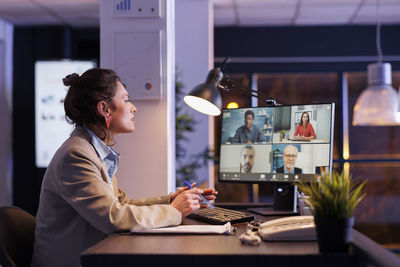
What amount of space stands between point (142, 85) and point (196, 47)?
216cm

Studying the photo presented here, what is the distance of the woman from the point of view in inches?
59.9

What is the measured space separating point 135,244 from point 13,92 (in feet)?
14.9

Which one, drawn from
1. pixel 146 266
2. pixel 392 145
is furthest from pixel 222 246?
pixel 392 145

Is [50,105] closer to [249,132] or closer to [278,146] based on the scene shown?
[249,132]

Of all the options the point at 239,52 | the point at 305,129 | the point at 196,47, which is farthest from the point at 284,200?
the point at 239,52

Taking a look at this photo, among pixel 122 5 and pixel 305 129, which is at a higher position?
pixel 122 5

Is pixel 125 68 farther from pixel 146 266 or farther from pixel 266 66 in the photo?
pixel 266 66

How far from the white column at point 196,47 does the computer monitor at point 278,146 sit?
2.52 meters

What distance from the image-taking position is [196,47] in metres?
4.75

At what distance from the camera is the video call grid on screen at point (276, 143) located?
197cm

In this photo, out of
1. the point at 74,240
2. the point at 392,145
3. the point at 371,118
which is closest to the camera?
the point at 371,118

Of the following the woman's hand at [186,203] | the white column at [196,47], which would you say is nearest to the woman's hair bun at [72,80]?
the woman's hand at [186,203]

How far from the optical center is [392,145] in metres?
9.34

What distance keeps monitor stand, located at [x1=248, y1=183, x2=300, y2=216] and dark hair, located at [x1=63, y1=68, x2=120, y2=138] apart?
0.83 m
